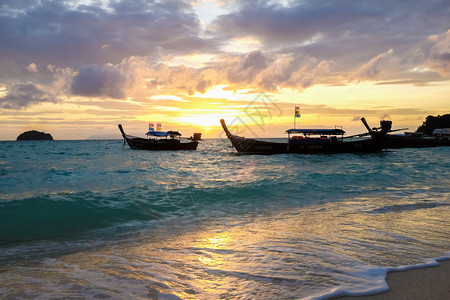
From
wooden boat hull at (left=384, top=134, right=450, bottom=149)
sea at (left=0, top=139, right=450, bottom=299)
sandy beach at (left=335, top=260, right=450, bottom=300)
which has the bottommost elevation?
sea at (left=0, top=139, right=450, bottom=299)

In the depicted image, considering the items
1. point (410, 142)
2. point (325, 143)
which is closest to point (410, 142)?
point (410, 142)

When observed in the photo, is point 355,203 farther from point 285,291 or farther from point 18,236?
point 18,236

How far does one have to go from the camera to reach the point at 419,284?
3664 mm

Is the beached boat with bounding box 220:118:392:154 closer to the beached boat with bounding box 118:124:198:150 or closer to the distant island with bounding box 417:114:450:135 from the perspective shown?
the beached boat with bounding box 118:124:198:150

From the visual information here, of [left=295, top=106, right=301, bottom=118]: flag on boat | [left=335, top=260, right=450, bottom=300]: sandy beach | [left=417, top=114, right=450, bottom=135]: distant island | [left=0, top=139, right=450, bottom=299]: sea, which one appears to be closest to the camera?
[left=335, top=260, right=450, bottom=300]: sandy beach

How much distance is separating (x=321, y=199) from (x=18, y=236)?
10193mm

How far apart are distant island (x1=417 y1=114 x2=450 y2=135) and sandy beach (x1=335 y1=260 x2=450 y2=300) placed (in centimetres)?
11630

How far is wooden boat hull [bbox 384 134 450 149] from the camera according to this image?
194ft

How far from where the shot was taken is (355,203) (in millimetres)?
10750

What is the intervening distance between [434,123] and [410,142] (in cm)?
5773

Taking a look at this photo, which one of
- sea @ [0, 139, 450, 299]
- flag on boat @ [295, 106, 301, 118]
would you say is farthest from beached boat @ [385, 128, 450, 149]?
sea @ [0, 139, 450, 299]

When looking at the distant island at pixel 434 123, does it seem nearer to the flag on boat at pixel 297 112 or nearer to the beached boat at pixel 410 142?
the beached boat at pixel 410 142

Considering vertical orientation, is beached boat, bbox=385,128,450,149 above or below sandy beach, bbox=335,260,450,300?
above

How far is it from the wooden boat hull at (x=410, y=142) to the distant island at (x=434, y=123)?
4712 centimetres
